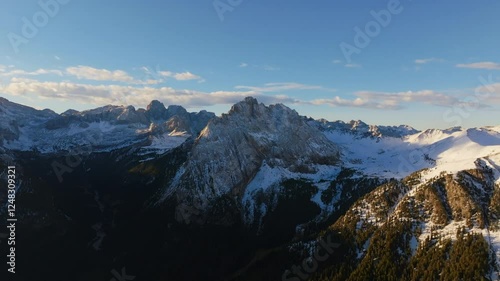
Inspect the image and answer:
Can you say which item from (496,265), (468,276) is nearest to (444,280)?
(468,276)

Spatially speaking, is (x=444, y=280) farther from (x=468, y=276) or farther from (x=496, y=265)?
(x=496, y=265)
